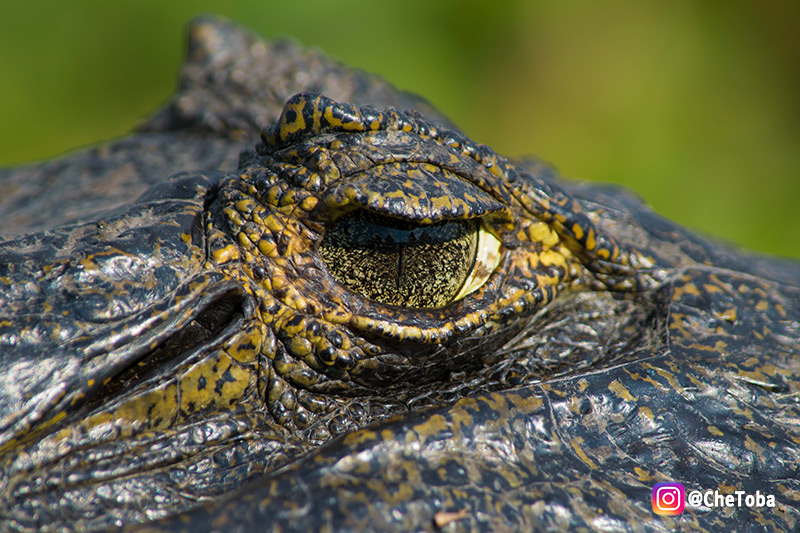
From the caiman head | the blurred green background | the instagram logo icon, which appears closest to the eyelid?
the caiman head

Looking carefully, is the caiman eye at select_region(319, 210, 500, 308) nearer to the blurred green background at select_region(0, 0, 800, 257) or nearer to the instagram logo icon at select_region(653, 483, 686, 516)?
the instagram logo icon at select_region(653, 483, 686, 516)

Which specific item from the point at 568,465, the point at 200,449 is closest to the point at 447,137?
the point at 568,465

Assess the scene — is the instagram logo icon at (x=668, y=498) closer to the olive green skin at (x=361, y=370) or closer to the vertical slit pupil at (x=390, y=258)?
the olive green skin at (x=361, y=370)

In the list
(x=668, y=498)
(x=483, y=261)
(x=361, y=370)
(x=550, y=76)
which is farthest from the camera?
(x=550, y=76)

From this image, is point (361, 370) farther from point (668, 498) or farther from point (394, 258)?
point (668, 498)

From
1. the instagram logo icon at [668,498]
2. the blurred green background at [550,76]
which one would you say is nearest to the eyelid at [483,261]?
the instagram logo icon at [668,498]

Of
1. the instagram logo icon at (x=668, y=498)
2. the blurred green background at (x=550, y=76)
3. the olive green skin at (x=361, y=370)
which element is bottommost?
the instagram logo icon at (x=668, y=498)

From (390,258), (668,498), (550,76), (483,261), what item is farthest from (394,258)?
(550,76)

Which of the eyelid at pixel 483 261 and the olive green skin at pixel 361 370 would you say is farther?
the eyelid at pixel 483 261
